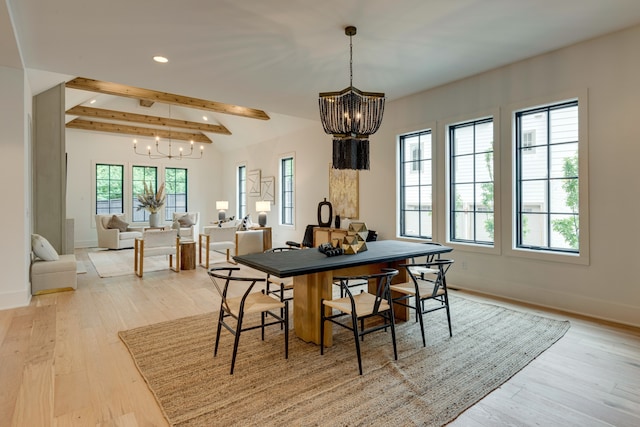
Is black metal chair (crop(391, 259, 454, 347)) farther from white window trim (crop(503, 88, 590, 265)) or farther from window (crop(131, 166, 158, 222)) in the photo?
window (crop(131, 166, 158, 222))

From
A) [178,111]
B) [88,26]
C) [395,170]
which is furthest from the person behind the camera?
[178,111]

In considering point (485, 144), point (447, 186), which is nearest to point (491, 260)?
point (447, 186)

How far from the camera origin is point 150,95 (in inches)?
253

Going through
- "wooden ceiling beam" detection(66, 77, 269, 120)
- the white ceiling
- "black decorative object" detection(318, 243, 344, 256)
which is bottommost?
"black decorative object" detection(318, 243, 344, 256)

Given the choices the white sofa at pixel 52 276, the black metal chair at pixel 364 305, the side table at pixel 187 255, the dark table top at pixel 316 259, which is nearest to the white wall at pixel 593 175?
the dark table top at pixel 316 259

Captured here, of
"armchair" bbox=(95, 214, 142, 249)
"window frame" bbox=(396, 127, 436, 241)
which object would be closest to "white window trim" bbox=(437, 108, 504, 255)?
"window frame" bbox=(396, 127, 436, 241)

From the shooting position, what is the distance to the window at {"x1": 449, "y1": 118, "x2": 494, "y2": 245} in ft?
14.6

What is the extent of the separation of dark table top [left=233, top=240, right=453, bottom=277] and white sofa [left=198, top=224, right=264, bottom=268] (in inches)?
142

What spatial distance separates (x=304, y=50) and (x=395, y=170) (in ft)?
8.32

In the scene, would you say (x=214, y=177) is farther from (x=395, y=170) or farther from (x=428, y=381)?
(x=428, y=381)

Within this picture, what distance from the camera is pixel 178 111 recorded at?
9.94 m

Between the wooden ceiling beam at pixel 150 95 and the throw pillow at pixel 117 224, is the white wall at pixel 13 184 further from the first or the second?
the throw pillow at pixel 117 224

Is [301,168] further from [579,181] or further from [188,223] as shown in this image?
[579,181]

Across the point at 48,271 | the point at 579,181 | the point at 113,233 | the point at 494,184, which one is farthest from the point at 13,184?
the point at 579,181
